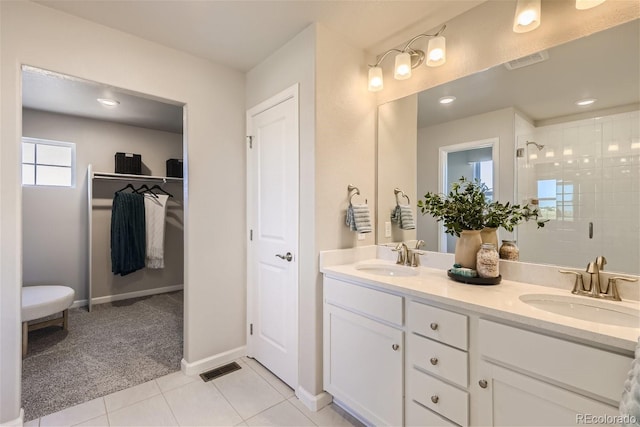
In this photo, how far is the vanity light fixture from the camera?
1.72m

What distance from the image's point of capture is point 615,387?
893 millimetres

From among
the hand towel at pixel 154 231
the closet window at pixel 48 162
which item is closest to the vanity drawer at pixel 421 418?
the hand towel at pixel 154 231

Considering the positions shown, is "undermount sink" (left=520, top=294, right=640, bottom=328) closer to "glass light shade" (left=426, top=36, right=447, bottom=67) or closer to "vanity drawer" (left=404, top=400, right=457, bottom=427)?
"vanity drawer" (left=404, top=400, right=457, bottom=427)

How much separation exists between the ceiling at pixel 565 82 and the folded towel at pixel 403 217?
2.29 feet

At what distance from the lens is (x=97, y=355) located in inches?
101

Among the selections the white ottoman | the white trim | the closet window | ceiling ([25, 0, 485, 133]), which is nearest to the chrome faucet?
ceiling ([25, 0, 485, 133])

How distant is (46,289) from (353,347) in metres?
3.35

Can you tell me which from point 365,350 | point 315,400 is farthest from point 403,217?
point 315,400

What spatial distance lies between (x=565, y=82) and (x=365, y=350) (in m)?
1.71

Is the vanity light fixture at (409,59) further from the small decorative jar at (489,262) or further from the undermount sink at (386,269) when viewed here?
the undermount sink at (386,269)

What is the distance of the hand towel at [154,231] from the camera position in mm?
3994

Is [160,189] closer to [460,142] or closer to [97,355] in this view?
[97,355]

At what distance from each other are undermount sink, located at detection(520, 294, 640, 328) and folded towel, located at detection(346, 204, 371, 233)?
95 centimetres

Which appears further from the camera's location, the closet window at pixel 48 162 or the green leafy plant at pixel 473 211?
the closet window at pixel 48 162
